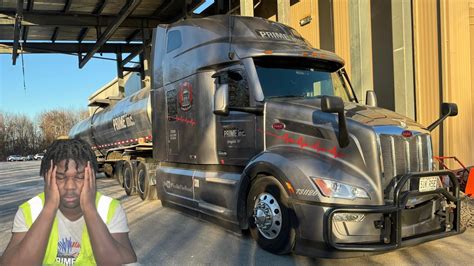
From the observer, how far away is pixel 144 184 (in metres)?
10.8

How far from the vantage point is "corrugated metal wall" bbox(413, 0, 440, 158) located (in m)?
9.67

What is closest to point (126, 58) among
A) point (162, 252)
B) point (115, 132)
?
point (115, 132)

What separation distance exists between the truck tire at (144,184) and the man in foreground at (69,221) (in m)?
8.54

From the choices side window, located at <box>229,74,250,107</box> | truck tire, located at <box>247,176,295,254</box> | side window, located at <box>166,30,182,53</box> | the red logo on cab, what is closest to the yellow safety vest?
truck tire, located at <box>247,176,295,254</box>

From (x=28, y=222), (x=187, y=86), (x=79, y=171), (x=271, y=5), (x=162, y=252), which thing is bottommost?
(x=162, y=252)

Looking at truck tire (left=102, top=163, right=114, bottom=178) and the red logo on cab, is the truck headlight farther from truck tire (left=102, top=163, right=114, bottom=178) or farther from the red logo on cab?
truck tire (left=102, top=163, right=114, bottom=178)

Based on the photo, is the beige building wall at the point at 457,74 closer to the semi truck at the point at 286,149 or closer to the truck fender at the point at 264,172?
the semi truck at the point at 286,149

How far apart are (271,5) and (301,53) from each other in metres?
11.7

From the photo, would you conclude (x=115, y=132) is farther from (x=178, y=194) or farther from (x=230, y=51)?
(x=230, y=51)

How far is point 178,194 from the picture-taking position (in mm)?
7969

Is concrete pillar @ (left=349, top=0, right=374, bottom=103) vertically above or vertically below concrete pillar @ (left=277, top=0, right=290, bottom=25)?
below

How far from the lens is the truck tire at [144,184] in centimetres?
1062

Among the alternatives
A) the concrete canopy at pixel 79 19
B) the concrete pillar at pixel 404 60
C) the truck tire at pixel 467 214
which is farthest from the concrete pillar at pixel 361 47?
the concrete canopy at pixel 79 19

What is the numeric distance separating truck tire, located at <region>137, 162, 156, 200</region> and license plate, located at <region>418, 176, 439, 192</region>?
22.7 ft
